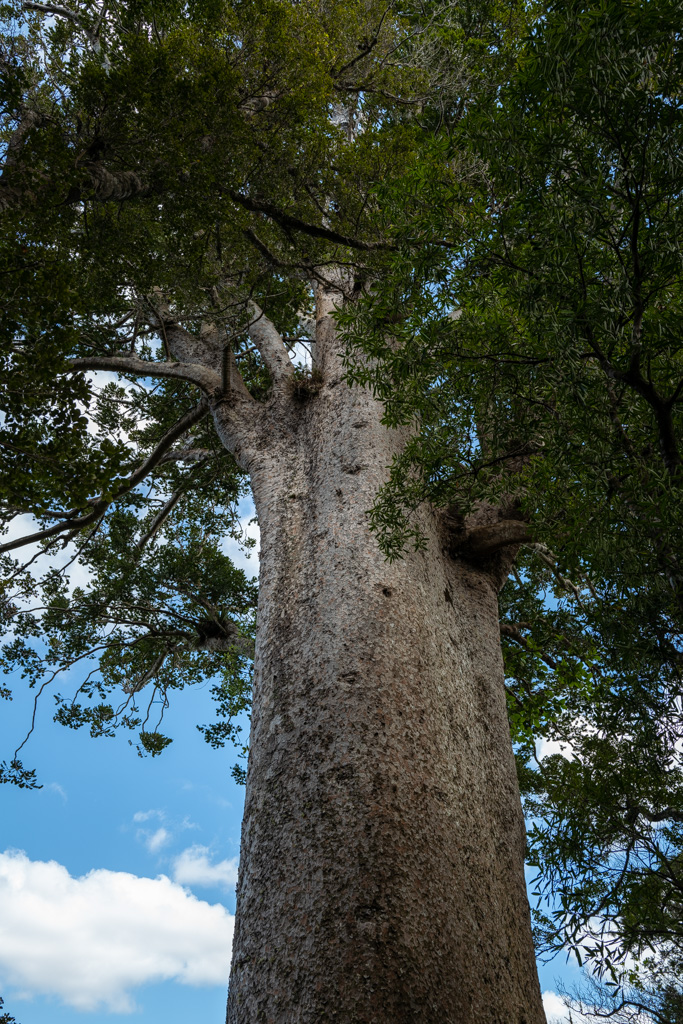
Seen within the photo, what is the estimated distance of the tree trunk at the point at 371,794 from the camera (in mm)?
2359

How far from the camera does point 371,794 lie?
2.73m

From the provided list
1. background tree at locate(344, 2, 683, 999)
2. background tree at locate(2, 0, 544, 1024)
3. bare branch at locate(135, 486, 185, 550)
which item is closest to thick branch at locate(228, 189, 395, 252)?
background tree at locate(2, 0, 544, 1024)

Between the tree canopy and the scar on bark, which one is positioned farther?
the scar on bark

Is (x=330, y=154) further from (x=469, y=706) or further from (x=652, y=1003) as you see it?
(x=652, y=1003)

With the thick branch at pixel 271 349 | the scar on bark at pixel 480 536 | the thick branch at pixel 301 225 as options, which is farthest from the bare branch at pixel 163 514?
the scar on bark at pixel 480 536

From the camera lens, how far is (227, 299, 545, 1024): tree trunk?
7.74ft

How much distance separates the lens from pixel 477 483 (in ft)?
12.1

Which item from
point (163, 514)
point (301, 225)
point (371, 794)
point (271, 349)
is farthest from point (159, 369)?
point (371, 794)

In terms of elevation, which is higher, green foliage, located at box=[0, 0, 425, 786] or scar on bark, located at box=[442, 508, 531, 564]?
green foliage, located at box=[0, 0, 425, 786]

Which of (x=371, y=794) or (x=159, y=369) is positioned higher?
(x=159, y=369)

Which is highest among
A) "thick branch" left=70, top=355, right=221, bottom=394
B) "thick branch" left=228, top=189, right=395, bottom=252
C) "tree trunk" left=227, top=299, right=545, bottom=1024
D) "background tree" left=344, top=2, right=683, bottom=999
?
"thick branch" left=228, top=189, right=395, bottom=252

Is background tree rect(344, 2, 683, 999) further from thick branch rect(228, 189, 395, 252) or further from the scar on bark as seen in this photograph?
thick branch rect(228, 189, 395, 252)

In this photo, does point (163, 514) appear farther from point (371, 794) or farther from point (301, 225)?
point (371, 794)

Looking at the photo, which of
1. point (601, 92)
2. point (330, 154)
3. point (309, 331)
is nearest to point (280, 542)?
point (601, 92)
